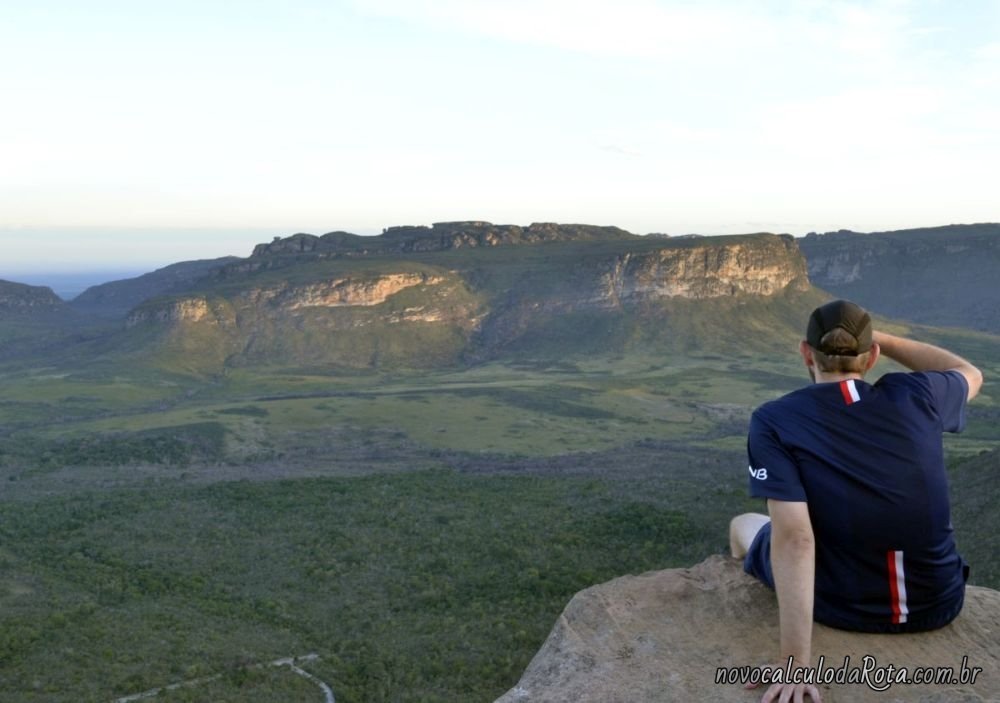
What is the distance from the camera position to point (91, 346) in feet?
472

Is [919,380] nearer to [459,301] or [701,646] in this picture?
[701,646]

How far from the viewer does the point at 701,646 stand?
20.4ft

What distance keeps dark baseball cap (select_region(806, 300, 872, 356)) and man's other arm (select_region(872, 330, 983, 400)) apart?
75cm

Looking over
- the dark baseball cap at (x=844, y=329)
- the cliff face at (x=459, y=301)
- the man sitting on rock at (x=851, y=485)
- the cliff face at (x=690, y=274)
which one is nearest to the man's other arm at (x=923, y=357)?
the man sitting on rock at (x=851, y=485)

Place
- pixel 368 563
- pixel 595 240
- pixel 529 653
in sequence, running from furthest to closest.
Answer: pixel 595 240 → pixel 368 563 → pixel 529 653

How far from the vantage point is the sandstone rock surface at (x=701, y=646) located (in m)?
5.51

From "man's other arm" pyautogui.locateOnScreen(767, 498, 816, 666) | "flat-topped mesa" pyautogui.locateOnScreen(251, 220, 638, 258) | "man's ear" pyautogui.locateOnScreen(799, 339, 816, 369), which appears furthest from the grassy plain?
"flat-topped mesa" pyautogui.locateOnScreen(251, 220, 638, 258)

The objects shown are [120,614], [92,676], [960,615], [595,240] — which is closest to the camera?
[960,615]

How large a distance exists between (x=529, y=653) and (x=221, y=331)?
13036 cm

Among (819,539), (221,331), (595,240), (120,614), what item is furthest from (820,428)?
(595,240)

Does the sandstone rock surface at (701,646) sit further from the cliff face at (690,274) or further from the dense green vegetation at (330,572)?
the cliff face at (690,274)

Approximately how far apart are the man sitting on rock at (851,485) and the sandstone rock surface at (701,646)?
1.05ft

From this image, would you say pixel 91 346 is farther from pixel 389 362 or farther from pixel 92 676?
pixel 92 676

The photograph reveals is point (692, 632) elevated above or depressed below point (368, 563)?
above
